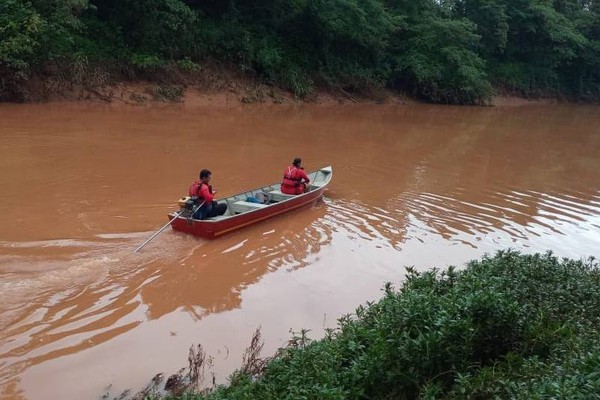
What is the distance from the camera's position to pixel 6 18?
18.5 m

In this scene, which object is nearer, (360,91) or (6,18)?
(6,18)

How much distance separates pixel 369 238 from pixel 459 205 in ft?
11.1

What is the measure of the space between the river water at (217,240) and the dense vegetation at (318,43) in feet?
7.90

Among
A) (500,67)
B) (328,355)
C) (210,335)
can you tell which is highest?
(500,67)

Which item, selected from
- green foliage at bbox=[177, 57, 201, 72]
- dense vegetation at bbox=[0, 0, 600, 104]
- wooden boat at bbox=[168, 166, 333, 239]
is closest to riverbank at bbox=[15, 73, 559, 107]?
dense vegetation at bbox=[0, 0, 600, 104]

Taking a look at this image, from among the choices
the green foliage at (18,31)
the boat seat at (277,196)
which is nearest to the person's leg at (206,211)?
the boat seat at (277,196)

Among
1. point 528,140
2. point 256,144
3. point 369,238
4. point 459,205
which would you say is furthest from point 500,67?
point 369,238

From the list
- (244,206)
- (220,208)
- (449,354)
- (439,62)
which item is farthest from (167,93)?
(449,354)

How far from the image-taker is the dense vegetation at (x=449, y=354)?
406 centimetres

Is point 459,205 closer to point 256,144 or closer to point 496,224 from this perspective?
point 496,224

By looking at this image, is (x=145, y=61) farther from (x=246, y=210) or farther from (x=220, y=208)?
(x=220, y=208)

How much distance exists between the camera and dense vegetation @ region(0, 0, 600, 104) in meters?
19.8

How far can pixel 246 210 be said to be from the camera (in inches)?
399

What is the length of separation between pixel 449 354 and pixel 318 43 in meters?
26.5
